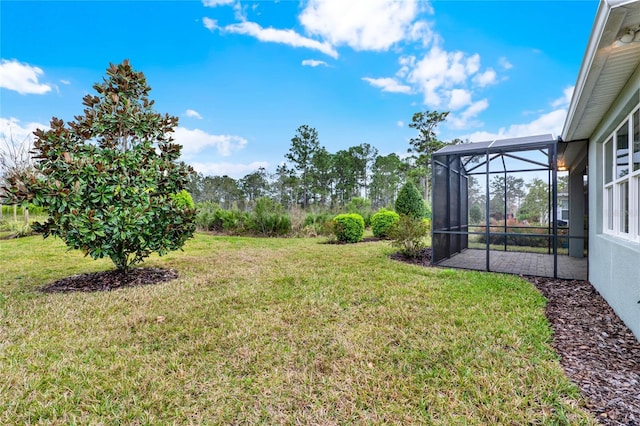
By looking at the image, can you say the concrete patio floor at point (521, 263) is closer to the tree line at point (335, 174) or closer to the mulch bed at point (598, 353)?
the mulch bed at point (598, 353)

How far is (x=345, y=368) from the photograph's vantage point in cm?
241

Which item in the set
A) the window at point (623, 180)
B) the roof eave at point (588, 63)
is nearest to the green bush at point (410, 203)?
the roof eave at point (588, 63)

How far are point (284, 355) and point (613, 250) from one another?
425 centimetres

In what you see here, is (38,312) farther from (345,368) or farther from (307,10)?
(307,10)

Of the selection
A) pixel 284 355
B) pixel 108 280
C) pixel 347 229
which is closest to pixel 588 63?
pixel 284 355

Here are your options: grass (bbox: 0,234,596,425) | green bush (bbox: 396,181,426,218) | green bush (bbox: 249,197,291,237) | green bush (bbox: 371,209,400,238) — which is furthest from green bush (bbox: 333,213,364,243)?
grass (bbox: 0,234,596,425)

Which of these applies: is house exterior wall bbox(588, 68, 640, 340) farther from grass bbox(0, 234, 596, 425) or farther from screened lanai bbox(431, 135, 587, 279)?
screened lanai bbox(431, 135, 587, 279)

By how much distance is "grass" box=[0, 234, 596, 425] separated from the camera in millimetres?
1922

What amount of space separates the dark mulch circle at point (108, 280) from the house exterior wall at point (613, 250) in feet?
21.5

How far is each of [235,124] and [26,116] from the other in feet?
25.9

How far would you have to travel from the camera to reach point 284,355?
265 centimetres

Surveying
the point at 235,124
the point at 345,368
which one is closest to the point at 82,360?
the point at 345,368

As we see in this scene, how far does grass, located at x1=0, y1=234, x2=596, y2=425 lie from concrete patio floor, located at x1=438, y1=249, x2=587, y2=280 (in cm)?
134

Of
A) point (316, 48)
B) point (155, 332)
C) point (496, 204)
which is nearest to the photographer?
point (155, 332)
